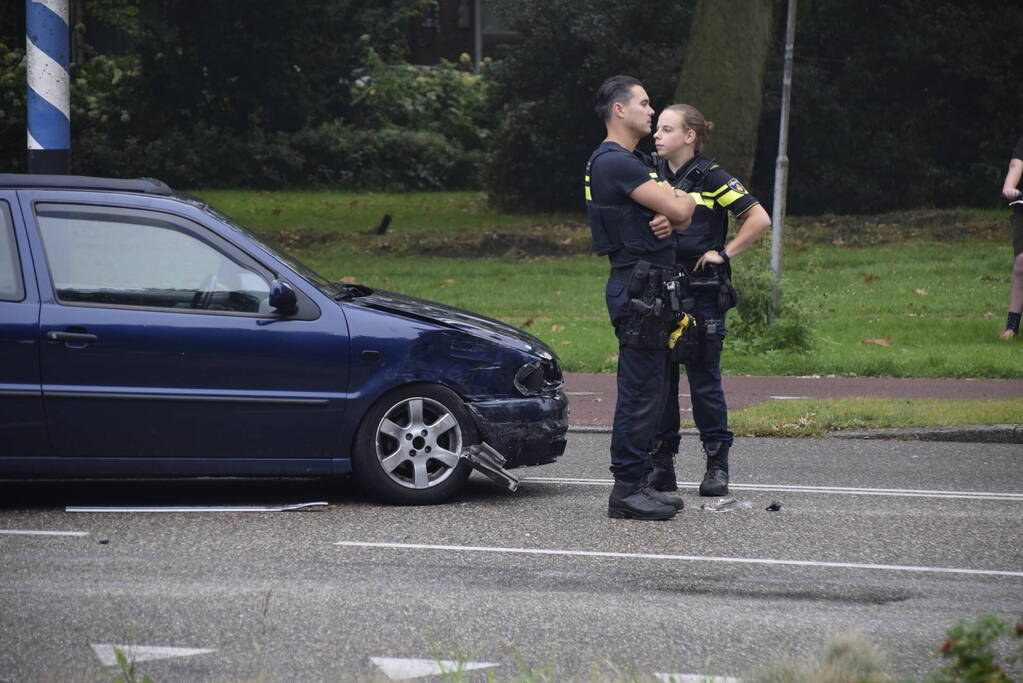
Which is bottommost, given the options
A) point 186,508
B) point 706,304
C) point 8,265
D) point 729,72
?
point 186,508

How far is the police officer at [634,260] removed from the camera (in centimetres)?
710

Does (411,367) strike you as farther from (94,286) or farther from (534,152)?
(534,152)

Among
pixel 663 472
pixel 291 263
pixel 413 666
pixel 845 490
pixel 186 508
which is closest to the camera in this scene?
pixel 413 666

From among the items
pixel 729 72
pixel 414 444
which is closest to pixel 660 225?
pixel 414 444

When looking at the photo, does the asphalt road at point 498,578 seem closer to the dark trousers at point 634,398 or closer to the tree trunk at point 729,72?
the dark trousers at point 634,398

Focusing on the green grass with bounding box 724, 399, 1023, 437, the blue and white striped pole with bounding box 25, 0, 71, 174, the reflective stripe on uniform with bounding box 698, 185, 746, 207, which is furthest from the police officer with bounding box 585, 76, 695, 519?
the blue and white striped pole with bounding box 25, 0, 71, 174

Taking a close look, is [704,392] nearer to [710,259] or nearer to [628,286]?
[710,259]

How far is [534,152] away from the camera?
26.5 m

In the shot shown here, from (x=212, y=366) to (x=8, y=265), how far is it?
3.67 feet

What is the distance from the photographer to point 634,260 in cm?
718

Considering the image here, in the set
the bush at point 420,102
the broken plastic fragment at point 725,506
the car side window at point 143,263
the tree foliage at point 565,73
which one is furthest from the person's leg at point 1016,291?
the bush at point 420,102

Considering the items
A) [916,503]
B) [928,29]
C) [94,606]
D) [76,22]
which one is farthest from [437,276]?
[76,22]

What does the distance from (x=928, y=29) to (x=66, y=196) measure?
Result: 20204 mm

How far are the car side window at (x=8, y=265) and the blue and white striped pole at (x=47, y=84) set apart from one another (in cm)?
272
